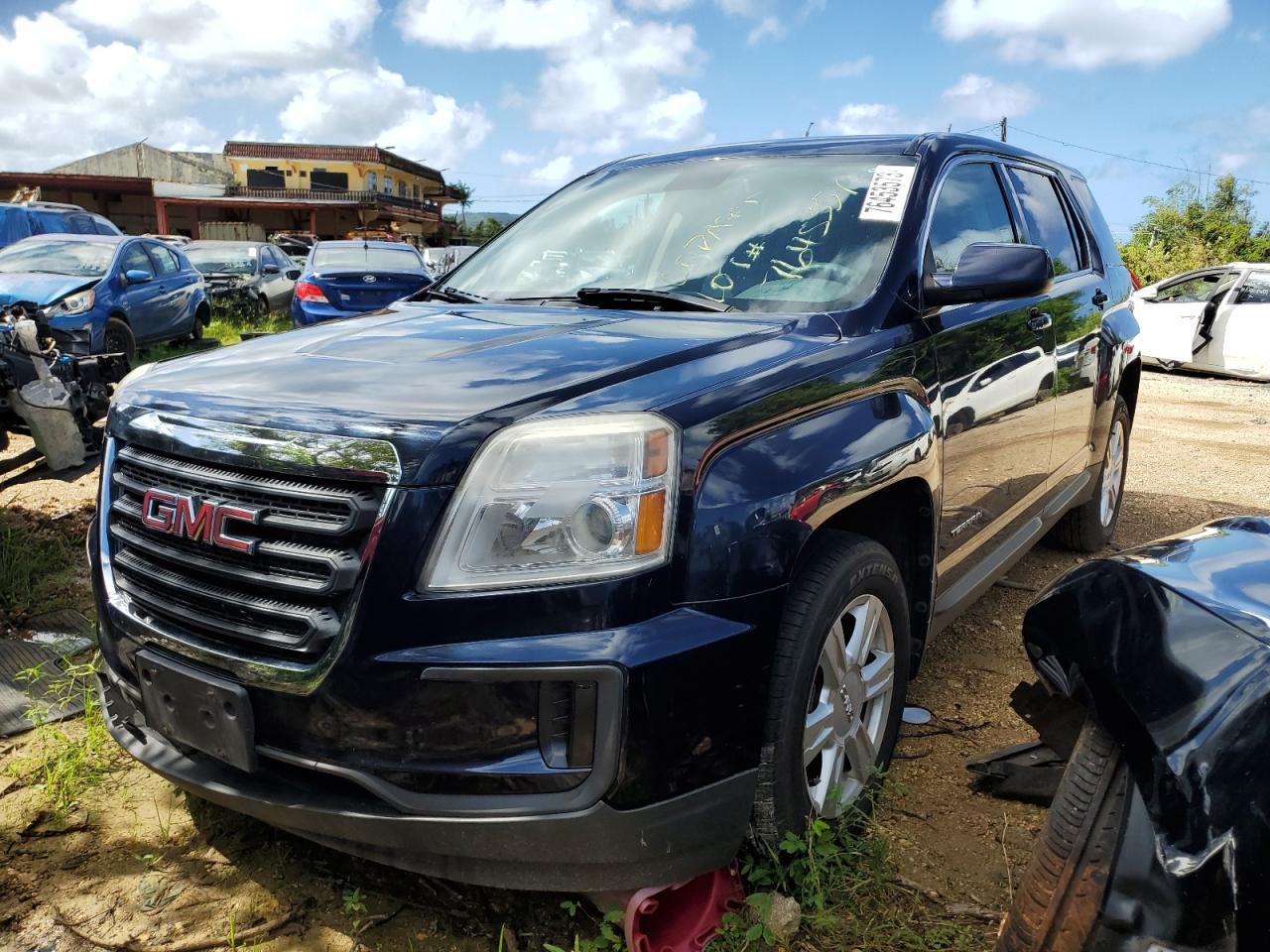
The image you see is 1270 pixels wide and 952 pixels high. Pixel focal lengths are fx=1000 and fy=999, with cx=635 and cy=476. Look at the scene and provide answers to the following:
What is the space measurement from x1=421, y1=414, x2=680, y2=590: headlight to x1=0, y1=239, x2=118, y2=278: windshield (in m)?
10.1

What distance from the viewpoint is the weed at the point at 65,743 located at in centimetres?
277

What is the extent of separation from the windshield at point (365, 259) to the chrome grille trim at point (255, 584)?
901cm

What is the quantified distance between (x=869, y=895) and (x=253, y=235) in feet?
140

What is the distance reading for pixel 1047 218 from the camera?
13.4 feet

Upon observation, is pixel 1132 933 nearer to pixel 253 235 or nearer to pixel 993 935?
pixel 993 935

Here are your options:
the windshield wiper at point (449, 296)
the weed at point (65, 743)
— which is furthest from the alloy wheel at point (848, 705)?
the weed at point (65, 743)

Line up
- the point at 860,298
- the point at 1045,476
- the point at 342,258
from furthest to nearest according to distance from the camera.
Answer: the point at 342,258 < the point at 1045,476 < the point at 860,298

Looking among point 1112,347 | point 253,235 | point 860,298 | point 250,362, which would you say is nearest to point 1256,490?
point 1112,347

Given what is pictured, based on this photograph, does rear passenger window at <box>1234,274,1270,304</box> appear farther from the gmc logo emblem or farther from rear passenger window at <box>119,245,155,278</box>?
the gmc logo emblem

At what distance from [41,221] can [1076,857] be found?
595 inches

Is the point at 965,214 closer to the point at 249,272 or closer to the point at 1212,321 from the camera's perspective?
the point at 1212,321

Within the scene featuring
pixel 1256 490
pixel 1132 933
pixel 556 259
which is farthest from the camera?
pixel 1256 490

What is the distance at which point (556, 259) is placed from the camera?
10.6 ft

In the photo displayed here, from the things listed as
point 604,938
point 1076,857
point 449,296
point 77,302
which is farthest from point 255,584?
point 77,302
